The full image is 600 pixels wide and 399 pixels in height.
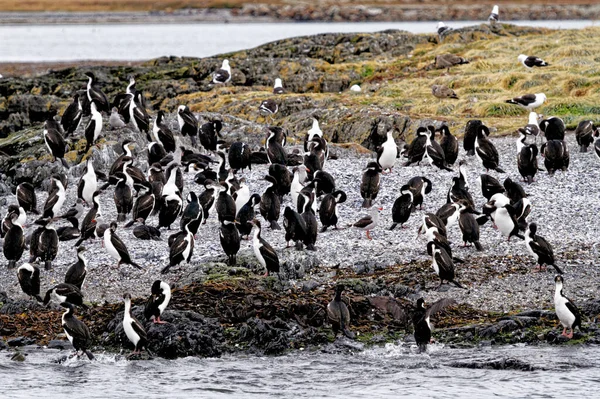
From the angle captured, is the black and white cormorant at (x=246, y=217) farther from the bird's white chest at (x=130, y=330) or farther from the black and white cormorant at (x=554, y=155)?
the black and white cormorant at (x=554, y=155)

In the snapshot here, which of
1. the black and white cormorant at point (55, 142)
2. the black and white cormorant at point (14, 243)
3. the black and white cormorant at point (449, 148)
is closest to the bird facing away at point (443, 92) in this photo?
the black and white cormorant at point (449, 148)

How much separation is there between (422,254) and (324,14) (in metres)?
107

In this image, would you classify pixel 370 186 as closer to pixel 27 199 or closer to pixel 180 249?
pixel 180 249

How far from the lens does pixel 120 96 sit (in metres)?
29.5

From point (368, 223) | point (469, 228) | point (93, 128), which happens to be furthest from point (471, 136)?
point (93, 128)

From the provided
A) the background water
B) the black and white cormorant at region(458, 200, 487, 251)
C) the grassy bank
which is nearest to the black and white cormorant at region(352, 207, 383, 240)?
the black and white cormorant at region(458, 200, 487, 251)

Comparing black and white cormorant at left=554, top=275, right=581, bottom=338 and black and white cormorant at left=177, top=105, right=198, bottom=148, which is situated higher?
black and white cormorant at left=177, top=105, right=198, bottom=148

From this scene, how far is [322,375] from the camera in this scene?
Result: 47.1 feet

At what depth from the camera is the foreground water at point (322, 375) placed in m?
13.9

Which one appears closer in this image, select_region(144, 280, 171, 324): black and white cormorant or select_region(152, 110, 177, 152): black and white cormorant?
select_region(144, 280, 171, 324): black and white cormorant

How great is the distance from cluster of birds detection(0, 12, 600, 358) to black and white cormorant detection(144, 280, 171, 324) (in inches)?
0.9

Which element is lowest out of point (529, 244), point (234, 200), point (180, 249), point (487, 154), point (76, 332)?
point (76, 332)

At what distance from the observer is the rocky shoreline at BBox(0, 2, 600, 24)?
380 ft

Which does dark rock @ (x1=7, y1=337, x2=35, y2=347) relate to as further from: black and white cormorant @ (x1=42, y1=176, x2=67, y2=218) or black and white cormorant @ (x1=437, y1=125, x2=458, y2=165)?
black and white cormorant @ (x1=437, y1=125, x2=458, y2=165)
